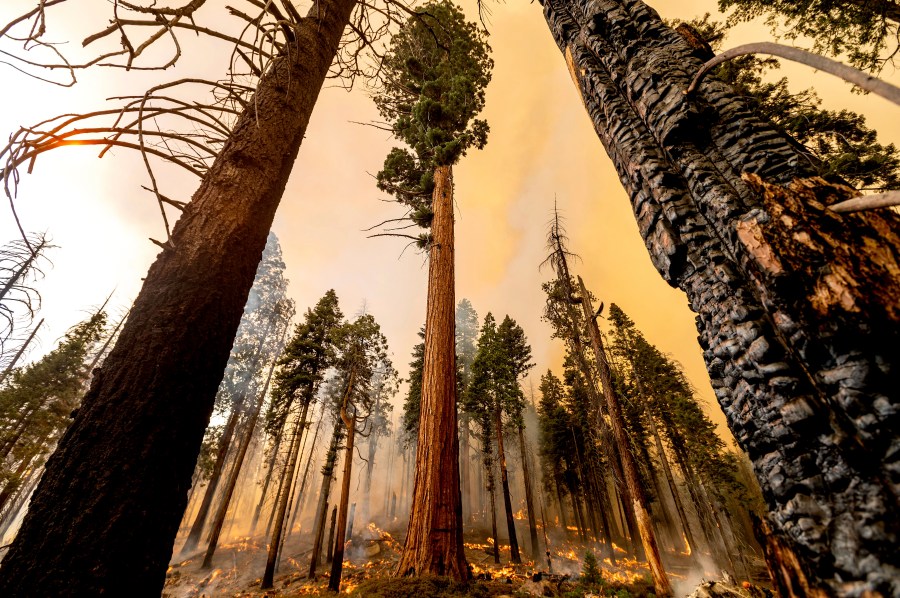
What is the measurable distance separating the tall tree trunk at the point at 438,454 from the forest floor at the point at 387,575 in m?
0.29

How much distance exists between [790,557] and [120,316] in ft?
110

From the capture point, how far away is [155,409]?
117 cm

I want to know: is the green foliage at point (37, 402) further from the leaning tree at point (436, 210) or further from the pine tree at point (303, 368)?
the leaning tree at point (436, 210)

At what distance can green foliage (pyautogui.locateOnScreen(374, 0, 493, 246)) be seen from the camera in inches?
277

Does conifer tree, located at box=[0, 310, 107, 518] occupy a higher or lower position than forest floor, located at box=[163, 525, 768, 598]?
higher

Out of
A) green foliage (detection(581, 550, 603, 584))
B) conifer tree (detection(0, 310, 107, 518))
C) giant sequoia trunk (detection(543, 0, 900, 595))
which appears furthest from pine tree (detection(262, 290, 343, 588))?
giant sequoia trunk (detection(543, 0, 900, 595))

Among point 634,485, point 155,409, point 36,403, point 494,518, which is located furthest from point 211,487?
point 155,409

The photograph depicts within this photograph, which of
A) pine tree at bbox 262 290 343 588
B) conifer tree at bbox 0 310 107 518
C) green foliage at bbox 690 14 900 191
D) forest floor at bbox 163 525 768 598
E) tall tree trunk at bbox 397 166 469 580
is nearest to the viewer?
forest floor at bbox 163 525 768 598

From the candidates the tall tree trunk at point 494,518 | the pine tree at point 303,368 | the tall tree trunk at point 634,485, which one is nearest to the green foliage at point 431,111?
the tall tree trunk at point 634,485

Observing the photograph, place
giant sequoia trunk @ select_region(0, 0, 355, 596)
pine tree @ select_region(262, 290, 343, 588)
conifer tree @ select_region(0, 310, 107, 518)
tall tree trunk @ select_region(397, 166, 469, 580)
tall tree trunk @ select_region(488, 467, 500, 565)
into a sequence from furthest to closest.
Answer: tall tree trunk @ select_region(488, 467, 500, 565) < pine tree @ select_region(262, 290, 343, 588) < conifer tree @ select_region(0, 310, 107, 518) < tall tree trunk @ select_region(397, 166, 469, 580) < giant sequoia trunk @ select_region(0, 0, 355, 596)

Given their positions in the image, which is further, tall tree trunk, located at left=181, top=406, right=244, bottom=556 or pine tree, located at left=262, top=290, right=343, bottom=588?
tall tree trunk, located at left=181, top=406, right=244, bottom=556

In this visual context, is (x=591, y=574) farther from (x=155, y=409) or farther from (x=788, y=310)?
(x=155, y=409)

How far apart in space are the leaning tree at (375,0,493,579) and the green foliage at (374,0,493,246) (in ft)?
0.08

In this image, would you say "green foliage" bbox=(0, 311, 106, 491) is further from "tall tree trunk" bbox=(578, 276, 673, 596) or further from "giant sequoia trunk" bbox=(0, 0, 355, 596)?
"tall tree trunk" bbox=(578, 276, 673, 596)
